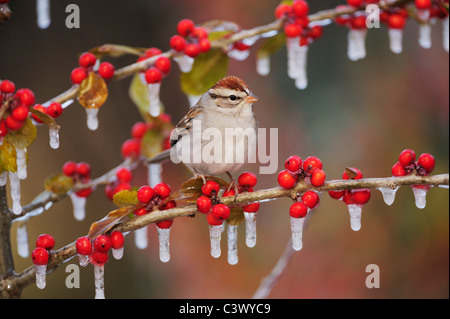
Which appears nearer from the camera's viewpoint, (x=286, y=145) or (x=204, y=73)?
(x=204, y=73)

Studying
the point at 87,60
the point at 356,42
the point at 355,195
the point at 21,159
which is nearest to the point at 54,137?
the point at 21,159

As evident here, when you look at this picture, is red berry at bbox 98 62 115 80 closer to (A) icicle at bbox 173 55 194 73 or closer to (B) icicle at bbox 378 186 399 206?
(A) icicle at bbox 173 55 194 73

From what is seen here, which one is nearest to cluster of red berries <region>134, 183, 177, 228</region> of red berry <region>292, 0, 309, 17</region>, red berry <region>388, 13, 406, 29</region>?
red berry <region>292, 0, 309, 17</region>

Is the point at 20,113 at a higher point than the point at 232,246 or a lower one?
higher

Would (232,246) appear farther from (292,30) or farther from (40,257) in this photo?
(292,30)

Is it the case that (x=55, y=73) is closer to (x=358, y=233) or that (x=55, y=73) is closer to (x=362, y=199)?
(x=358, y=233)

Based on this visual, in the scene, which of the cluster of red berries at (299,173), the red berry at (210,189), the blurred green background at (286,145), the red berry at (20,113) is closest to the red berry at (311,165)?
the cluster of red berries at (299,173)

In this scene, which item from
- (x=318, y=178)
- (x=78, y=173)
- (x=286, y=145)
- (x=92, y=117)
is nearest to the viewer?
(x=318, y=178)
